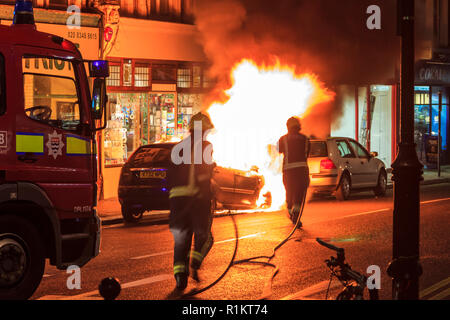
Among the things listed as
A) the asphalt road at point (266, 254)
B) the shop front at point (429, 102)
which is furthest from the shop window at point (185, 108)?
the shop front at point (429, 102)

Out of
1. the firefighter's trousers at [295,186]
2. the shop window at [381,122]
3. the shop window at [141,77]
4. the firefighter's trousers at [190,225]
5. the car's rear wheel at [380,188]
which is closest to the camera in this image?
the firefighter's trousers at [190,225]

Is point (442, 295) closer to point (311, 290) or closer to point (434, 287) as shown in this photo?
point (434, 287)

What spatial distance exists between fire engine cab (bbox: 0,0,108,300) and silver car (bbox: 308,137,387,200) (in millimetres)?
10178

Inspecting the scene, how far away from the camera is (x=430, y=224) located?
1320 centimetres

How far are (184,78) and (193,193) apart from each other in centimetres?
1323

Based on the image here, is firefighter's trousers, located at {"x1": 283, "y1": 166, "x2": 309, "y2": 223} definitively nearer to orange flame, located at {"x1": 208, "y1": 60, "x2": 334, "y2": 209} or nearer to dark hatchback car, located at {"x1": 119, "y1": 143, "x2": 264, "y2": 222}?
dark hatchback car, located at {"x1": 119, "y1": 143, "x2": 264, "y2": 222}

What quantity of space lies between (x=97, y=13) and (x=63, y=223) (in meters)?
11.6

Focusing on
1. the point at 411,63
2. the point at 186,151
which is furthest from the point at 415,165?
the point at 186,151

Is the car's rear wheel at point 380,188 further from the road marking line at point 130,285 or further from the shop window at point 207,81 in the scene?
the road marking line at point 130,285

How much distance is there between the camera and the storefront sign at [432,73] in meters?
28.4

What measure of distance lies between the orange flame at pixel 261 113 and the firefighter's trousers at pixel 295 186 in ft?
7.53

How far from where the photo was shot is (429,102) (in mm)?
29719

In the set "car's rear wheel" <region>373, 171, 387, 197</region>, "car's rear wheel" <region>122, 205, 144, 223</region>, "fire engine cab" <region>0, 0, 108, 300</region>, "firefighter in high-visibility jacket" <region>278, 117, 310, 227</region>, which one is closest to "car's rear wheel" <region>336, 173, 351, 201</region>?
"car's rear wheel" <region>373, 171, 387, 197</region>
